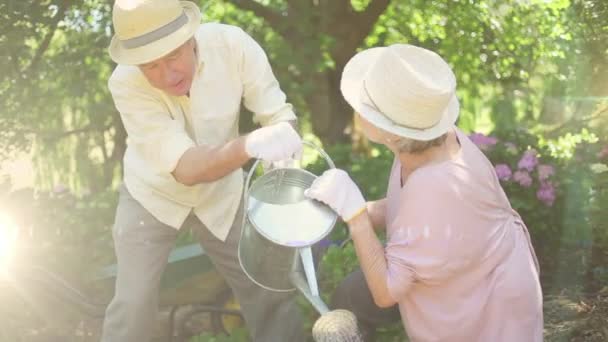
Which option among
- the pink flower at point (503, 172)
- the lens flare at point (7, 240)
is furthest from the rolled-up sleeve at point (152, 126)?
the pink flower at point (503, 172)

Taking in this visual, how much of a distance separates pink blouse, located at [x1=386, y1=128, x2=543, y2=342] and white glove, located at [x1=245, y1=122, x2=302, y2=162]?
35 centimetres

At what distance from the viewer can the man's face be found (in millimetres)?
2764

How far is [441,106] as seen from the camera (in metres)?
2.35

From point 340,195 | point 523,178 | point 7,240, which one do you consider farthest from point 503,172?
point 7,240

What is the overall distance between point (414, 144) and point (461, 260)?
0.35 m

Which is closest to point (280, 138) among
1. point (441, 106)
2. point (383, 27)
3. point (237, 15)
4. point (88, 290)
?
point (441, 106)

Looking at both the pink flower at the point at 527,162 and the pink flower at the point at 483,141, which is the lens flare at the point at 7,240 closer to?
the pink flower at the point at 483,141

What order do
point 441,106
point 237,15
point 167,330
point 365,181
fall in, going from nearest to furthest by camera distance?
point 441,106, point 167,330, point 365,181, point 237,15

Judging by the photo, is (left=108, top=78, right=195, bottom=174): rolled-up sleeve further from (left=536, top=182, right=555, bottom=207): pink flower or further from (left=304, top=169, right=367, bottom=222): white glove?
(left=536, top=182, right=555, bottom=207): pink flower

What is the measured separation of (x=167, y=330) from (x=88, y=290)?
534 mm

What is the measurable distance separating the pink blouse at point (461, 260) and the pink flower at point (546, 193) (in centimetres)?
190

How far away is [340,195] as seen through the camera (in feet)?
7.68

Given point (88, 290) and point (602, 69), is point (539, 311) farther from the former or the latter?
point (88, 290)

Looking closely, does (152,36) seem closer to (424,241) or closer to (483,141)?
(424,241)
